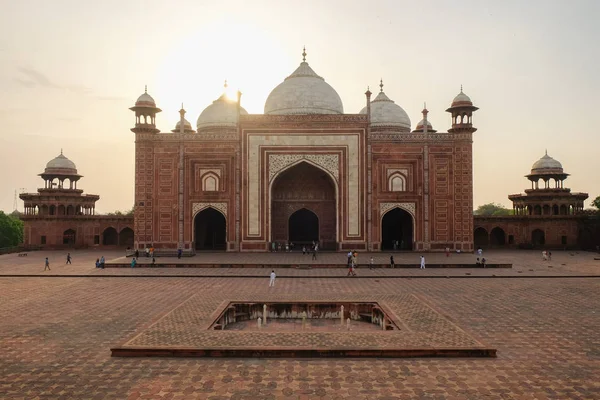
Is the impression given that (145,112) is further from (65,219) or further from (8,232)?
(8,232)

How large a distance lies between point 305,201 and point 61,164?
16649 millimetres

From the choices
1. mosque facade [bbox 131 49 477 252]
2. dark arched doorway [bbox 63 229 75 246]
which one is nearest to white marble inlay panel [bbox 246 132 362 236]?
mosque facade [bbox 131 49 477 252]

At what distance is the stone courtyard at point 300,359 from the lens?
538 centimetres

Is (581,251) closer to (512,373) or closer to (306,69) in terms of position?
(306,69)

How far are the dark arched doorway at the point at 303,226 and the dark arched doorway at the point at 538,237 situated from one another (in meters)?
13.8

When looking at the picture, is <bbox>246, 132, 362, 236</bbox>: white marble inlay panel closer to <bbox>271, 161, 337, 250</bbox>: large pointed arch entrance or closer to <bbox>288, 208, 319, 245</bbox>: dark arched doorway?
<bbox>271, 161, 337, 250</bbox>: large pointed arch entrance

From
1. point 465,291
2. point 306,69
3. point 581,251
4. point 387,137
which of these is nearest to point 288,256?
point 387,137

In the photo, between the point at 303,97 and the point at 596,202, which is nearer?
the point at 303,97

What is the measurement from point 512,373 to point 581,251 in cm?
2408

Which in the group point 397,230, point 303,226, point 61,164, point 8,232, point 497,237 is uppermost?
point 61,164

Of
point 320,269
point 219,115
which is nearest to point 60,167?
point 219,115

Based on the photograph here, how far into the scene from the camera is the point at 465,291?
1219 centimetres

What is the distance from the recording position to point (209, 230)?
26.2 m

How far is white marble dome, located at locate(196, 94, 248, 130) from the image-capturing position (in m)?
28.1
